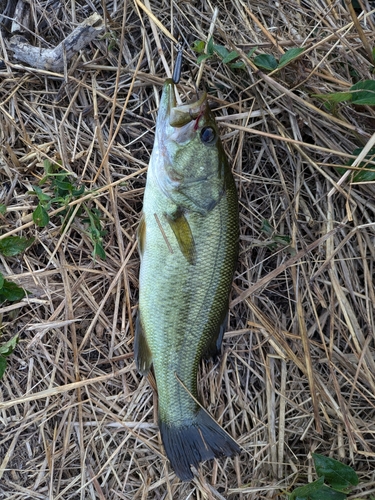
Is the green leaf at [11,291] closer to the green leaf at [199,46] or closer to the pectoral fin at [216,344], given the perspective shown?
the pectoral fin at [216,344]

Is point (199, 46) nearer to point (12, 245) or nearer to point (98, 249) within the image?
point (98, 249)

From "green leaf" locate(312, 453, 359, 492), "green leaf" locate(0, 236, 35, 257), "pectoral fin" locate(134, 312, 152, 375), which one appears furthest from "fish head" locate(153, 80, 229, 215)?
"green leaf" locate(312, 453, 359, 492)

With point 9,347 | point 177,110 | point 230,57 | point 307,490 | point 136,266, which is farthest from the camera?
point 136,266

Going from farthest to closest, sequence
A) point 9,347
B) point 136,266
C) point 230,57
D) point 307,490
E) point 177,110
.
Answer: point 136,266
point 9,347
point 230,57
point 307,490
point 177,110

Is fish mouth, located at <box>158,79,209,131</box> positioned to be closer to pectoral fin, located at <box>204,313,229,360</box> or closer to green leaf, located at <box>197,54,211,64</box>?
green leaf, located at <box>197,54,211,64</box>

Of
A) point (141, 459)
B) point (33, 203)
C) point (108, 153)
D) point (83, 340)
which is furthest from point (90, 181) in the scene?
point (141, 459)

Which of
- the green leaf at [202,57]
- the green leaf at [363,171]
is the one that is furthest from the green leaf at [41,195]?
the green leaf at [363,171]

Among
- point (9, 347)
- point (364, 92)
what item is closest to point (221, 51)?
point (364, 92)
